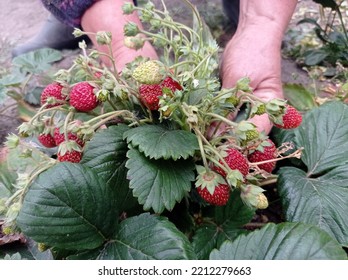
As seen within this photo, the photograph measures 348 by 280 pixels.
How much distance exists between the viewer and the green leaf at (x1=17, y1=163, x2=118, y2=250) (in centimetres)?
59

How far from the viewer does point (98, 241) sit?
0.64m

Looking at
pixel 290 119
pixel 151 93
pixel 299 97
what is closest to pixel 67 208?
pixel 151 93

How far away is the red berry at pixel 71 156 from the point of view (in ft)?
2.17

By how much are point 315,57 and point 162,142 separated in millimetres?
1069

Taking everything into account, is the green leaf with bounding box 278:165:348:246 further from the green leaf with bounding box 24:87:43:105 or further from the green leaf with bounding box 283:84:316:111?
the green leaf with bounding box 24:87:43:105

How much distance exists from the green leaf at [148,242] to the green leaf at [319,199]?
21 cm

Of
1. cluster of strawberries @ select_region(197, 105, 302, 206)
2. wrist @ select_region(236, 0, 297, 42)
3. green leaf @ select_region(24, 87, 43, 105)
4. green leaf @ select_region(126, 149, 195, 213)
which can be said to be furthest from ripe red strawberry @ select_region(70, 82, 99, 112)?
green leaf @ select_region(24, 87, 43, 105)

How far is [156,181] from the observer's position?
0.63 m

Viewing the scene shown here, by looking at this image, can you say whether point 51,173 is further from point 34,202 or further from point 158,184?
point 158,184

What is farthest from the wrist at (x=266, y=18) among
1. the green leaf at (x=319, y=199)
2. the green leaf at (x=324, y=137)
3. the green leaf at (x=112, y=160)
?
the green leaf at (x=112, y=160)

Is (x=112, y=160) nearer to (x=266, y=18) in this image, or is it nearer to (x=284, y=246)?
(x=284, y=246)

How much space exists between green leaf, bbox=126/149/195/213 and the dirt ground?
97 cm

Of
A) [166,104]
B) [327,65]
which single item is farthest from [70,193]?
[327,65]

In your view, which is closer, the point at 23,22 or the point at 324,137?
the point at 324,137
